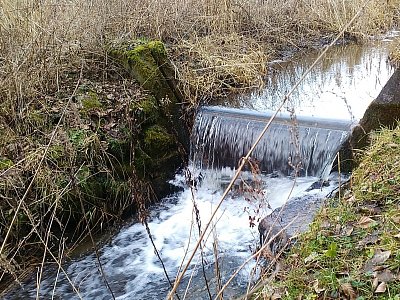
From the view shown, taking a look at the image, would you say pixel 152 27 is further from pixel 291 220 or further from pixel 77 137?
pixel 291 220

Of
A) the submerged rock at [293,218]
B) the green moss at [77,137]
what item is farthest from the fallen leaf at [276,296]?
the green moss at [77,137]

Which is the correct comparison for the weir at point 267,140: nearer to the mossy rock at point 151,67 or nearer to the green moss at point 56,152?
the mossy rock at point 151,67

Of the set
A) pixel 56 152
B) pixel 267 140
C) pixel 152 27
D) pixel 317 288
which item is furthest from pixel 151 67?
pixel 317 288

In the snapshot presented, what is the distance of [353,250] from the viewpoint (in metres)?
2.76

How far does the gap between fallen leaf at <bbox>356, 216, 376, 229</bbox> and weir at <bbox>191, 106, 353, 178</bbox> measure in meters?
2.22

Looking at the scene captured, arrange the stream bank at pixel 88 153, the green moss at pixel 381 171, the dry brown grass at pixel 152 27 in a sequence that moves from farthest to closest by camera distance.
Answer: the dry brown grass at pixel 152 27, the stream bank at pixel 88 153, the green moss at pixel 381 171

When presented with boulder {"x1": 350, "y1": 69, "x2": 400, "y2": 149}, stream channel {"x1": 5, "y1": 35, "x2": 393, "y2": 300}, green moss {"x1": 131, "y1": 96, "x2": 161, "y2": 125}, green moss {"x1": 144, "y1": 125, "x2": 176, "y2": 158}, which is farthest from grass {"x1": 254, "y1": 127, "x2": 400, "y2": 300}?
green moss {"x1": 131, "y1": 96, "x2": 161, "y2": 125}

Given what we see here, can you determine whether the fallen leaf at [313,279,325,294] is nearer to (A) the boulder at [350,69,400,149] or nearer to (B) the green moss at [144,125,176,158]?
(A) the boulder at [350,69,400,149]

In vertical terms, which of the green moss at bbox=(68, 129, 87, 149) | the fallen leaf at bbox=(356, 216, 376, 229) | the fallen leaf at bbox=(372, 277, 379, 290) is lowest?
the fallen leaf at bbox=(372, 277, 379, 290)

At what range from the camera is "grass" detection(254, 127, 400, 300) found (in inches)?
97.2

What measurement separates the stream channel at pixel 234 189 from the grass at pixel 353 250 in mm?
304

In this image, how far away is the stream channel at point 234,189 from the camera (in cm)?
420

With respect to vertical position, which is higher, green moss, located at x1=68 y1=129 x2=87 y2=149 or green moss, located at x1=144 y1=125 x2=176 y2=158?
green moss, located at x1=68 y1=129 x2=87 y2=149

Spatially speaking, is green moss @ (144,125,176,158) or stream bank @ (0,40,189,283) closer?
stream bank @ (0,40,189,283)
